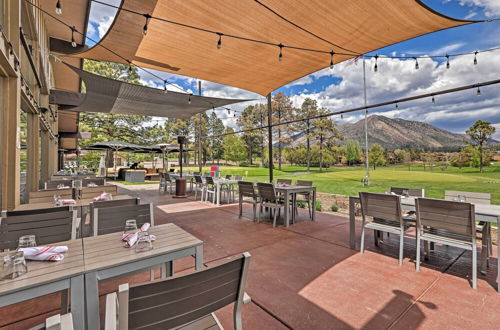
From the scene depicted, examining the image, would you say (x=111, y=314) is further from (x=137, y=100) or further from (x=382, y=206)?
(x=137, y=100)

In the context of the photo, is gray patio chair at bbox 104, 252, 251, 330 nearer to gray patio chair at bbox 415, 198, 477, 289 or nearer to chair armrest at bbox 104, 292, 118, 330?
chair armrest at bbox 104, 292, 118, 330

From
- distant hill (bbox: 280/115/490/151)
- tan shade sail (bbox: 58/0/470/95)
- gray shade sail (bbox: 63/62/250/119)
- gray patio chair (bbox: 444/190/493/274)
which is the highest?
distant hill (bbox: 280/115/490/151)

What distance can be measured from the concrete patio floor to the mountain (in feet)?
51.8

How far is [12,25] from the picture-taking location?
9.34 ft

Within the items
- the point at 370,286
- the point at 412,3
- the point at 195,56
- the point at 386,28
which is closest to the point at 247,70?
the point at 195,56

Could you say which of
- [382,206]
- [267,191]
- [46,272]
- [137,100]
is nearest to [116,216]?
[46,272]

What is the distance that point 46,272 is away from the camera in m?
1.11

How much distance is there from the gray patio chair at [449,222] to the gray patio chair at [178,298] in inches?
101

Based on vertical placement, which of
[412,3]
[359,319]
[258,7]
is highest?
[258,7]

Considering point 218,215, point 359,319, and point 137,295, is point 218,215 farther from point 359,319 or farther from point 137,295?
point 137,295

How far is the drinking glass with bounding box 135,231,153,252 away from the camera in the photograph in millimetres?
1415

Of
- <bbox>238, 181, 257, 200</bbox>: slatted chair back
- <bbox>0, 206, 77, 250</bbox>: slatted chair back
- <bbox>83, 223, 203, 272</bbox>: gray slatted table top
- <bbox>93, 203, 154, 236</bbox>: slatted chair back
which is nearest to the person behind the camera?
<bbox>83, 223, 203, 272</bbox>: gray slatted table top

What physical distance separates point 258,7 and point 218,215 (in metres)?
4.13

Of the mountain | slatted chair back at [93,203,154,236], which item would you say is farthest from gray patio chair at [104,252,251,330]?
the mountain
